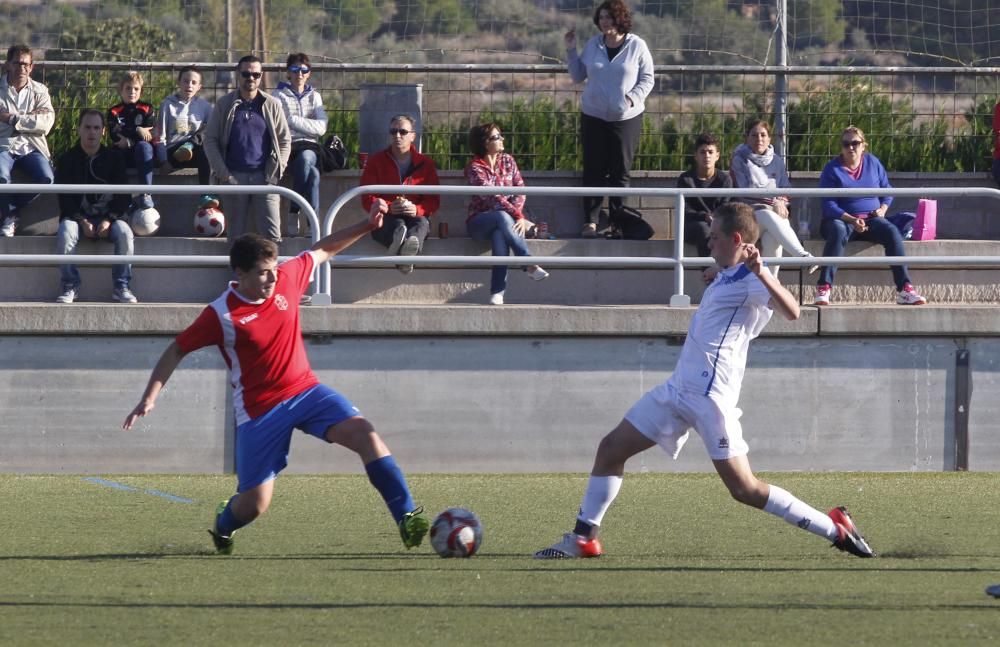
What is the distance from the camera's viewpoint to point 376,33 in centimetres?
1683

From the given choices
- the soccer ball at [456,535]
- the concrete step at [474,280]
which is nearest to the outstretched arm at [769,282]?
the soccer ball at [456,535]

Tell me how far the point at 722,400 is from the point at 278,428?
2018mm

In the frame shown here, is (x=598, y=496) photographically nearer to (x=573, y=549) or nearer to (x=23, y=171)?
(x=573, y=549)

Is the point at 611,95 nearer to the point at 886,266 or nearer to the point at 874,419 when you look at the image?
the point at 886,266

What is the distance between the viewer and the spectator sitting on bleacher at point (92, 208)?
11250mm

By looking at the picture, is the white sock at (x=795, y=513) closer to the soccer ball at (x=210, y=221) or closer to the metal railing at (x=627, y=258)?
the metal railing at (x=627, y=258)

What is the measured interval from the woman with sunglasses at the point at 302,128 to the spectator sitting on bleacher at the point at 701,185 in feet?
10.00

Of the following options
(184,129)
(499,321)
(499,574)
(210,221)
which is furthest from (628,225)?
(499,574)

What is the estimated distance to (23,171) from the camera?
12359mm

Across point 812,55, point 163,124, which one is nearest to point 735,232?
point 163,124

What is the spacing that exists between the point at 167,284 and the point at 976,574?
724 centimetres

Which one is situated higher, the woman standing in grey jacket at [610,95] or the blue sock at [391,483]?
the woman standing in grey jacket at [610,95]

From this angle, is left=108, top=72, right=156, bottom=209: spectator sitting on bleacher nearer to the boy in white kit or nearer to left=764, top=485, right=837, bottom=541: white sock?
the boy in white kit

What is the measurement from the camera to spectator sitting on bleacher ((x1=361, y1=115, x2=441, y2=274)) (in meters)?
11.5
